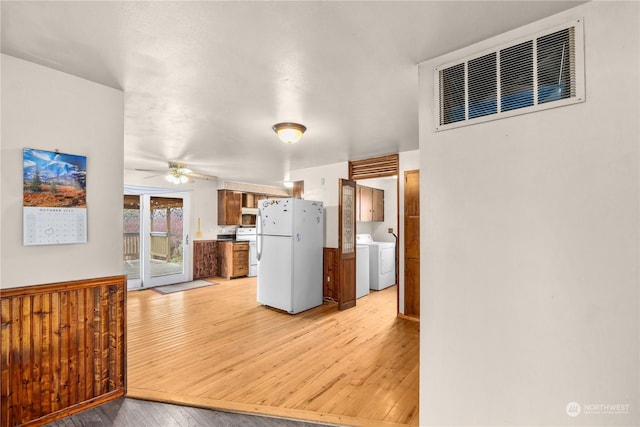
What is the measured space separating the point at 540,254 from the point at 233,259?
6152 mm

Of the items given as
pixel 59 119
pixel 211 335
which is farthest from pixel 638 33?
pixel 211 335

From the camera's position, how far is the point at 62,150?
199cm

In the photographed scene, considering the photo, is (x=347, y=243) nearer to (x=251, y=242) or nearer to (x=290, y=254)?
(x=290, y=254)

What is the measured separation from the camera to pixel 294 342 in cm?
333

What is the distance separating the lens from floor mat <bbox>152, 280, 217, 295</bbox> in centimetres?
570

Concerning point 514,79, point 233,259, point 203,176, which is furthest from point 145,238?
point 514,79

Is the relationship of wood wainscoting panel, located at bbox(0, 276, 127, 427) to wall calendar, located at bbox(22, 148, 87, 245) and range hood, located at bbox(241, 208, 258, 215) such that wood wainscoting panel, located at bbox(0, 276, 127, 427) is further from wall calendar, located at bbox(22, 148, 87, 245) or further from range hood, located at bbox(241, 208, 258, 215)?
range hood, located at bbox(241, 208, 258, 215)

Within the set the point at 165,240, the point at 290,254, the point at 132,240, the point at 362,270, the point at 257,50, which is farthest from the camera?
the point at 165,240

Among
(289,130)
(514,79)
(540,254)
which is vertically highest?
(289,130)

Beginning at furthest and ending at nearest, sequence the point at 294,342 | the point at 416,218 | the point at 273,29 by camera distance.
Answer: the point at 416,218
the point at 294,342
the point at 273,29

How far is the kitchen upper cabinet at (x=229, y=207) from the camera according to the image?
276 inches

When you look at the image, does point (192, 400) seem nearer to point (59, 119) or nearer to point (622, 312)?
point (59, 119)

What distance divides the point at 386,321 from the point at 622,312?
2.96 metres

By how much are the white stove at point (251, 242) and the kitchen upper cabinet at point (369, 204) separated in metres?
2.58
